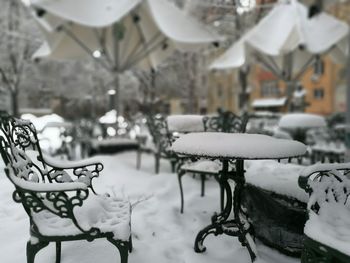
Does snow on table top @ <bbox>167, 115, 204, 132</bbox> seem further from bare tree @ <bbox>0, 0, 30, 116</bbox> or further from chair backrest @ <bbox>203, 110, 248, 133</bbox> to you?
bare tree @ <bbox>0, 0, 30, 116</bbox>

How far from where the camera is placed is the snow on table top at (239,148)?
234 centimetres

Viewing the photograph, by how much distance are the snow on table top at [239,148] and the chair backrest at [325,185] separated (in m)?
0.21

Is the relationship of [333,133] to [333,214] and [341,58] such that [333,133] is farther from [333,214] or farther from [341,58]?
[333,214]

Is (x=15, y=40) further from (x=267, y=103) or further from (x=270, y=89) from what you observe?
(x=270, y=89)

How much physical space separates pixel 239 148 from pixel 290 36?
24.6ft

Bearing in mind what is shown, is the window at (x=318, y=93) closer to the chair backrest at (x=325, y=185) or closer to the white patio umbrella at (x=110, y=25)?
the white patio umbrella at (x=110, y=25)

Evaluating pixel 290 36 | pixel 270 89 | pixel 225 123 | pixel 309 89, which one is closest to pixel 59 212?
pixel 225 123

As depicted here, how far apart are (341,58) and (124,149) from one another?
7218 millimetres

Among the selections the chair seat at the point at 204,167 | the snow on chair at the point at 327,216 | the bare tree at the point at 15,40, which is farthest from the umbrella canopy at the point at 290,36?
the bare tree at the point at 15,40

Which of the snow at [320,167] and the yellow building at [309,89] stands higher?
the yellow building at [309,89]

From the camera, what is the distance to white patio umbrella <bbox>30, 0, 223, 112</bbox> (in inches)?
235

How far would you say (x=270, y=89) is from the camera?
1369 inches

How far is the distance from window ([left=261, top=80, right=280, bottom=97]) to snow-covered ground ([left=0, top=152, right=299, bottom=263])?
1220 inches

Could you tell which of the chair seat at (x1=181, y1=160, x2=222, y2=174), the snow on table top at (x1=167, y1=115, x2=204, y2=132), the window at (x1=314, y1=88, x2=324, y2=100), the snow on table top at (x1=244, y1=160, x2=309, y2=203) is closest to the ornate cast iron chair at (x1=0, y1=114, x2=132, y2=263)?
the snow on table top at (x1=244, y1=160, x2=309, y2=203)
